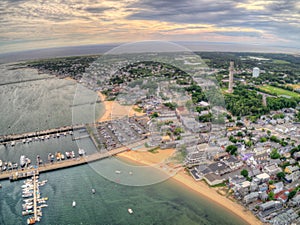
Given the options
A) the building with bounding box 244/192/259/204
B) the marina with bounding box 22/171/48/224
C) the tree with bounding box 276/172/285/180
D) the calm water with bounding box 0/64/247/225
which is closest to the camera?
the calm water with bounding box 0/64/247/225

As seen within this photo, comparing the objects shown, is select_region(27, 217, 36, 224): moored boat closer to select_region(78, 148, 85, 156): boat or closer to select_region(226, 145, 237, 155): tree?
select_region(78, 148, 85, 156): boat

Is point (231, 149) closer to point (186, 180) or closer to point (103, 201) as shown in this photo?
point (186, 180)

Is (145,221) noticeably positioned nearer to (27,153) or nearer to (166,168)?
(166,168)

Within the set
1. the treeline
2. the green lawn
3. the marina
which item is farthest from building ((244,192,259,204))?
the green lawn

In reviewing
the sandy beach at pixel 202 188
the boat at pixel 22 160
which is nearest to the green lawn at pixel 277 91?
the sandy beach at pixel 202 188

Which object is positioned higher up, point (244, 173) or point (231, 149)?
point (231, 149)

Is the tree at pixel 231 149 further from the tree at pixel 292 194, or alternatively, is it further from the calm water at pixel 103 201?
the calm water at pixel 103 201

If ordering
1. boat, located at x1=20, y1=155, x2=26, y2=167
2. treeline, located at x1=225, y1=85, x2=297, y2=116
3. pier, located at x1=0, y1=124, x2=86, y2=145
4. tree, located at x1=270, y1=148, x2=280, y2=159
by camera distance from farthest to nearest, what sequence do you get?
treeline, located at x1=225, y1=85, x2=297, y2=116 → pier, located at x1=0, y1=124, x2=86, y2=145 → tree, located at x1=270, y1=148, x2=280, y2=159 → boat, located at x1=20, y1=155, x2=26, y2=167

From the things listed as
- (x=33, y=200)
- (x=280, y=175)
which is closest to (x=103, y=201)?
(x=33, y=200)

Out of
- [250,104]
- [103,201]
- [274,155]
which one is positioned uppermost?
[250,104]
